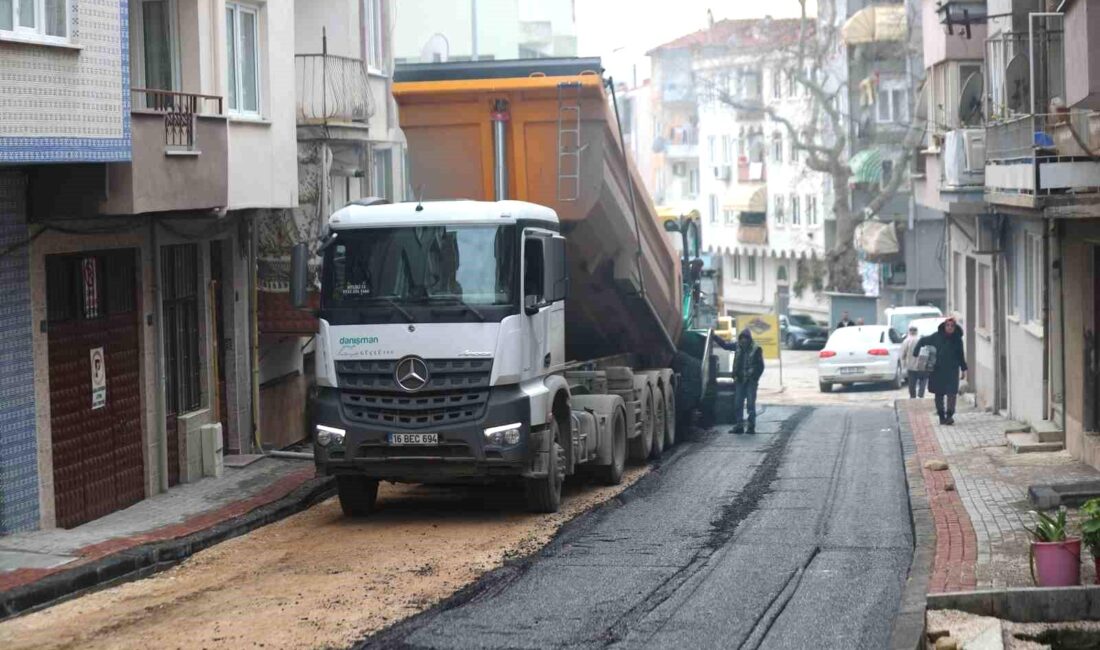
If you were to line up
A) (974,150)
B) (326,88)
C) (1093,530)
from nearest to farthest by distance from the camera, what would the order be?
(1093,530)
(326,88)
(974,150)

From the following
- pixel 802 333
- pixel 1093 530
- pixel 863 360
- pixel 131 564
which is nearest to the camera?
pixel 1093 530

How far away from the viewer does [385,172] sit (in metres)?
27.7

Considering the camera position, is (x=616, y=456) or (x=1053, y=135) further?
(x=616, y=456)

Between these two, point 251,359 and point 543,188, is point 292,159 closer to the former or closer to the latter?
point 251,359

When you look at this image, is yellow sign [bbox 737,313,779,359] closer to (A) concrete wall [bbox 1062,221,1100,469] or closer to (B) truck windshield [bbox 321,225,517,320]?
(A) concrete wall [bbox 1062,221,1100,469]

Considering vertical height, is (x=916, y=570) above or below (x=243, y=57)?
below

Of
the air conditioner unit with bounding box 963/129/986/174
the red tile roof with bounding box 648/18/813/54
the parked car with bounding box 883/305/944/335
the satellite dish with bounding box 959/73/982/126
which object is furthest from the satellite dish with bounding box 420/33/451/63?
the red tile roof with bounding box 648/18/813/54

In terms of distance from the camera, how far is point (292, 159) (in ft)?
63.1

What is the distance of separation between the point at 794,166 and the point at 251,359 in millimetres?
53391

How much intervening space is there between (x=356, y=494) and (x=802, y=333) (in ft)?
149

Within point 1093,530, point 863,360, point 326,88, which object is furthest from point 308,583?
point 863,360

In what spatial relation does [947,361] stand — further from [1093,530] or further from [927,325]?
[927,325]

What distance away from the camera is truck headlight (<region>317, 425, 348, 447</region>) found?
47.9 ft

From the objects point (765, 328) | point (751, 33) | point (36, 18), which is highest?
point (751, 33)
